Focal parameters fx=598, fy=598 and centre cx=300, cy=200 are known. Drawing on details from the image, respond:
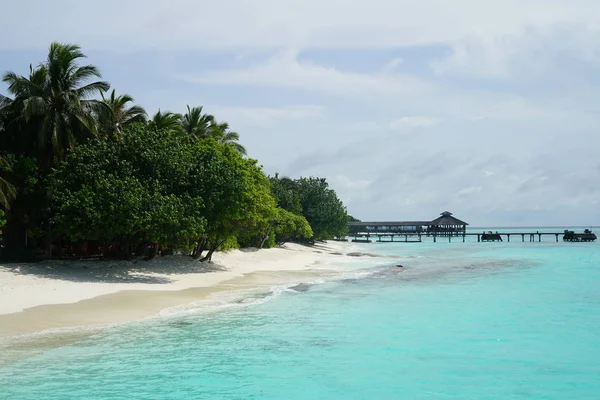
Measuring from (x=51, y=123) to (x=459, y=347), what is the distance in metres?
22.0

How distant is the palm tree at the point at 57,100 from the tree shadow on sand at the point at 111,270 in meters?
5.83

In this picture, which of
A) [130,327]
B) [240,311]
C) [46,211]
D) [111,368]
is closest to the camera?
[111,368]

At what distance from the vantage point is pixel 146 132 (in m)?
29.5

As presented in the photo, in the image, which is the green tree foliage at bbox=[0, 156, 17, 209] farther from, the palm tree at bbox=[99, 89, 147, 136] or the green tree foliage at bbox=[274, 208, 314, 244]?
the green tree foliage at bbox=[274, 208, 314, 244]

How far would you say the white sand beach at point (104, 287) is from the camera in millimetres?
17812

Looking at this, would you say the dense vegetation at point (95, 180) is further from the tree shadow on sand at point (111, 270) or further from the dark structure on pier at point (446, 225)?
the dark structure on pier at point (446, 225)

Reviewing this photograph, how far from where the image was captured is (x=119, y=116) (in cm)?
3509

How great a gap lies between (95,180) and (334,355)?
1597cm

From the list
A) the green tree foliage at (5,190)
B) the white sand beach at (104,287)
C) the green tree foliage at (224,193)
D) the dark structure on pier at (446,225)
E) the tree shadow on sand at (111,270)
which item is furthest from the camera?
the dark structure on pier at (446,225)

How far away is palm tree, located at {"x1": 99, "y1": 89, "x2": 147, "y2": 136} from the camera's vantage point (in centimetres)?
3296

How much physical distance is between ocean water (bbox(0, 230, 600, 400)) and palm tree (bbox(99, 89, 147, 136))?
14.8 metres

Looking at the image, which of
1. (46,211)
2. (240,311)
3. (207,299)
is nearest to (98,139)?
(46,211)

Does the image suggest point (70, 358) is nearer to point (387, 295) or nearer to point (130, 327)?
point (130, 327)

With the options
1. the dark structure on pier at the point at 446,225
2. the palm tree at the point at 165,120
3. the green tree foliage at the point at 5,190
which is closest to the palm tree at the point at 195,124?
the palm tree at the point at 165,120
